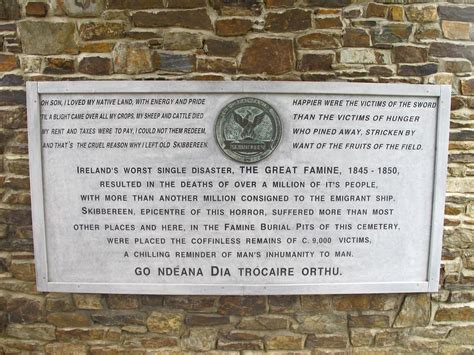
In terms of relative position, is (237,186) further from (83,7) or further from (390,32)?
(83,7)

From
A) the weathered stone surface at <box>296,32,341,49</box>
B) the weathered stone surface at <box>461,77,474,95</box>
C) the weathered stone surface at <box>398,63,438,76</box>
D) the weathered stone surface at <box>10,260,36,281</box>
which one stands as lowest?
the weathered stone surface at <box>10,260,36,281</box>

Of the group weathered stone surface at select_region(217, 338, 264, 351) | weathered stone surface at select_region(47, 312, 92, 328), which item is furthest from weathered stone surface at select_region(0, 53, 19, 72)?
weathered stone surface at select_region(217, 338, 264, 351)

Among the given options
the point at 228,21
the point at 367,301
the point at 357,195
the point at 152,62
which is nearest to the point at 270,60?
the point at 228,21

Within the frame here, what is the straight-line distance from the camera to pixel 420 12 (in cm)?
236

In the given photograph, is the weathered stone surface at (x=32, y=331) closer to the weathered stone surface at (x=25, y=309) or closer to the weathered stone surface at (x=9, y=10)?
the weathered stone surface at (x=25, y=309)

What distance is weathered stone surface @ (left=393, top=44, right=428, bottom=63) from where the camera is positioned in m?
2.37

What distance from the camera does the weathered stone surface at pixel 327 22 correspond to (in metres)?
2.34

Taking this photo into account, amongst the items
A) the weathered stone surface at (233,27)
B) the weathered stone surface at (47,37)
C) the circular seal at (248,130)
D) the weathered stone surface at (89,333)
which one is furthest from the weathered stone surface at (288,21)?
the weathered stone surface at (89,333)

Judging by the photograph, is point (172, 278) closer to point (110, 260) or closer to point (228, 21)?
point (110, 260)

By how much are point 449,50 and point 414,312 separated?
1.83m

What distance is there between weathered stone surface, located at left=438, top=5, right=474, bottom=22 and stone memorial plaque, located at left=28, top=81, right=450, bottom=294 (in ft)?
1.63

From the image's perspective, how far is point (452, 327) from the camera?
2.55 m

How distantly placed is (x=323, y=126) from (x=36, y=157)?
1.94 metres

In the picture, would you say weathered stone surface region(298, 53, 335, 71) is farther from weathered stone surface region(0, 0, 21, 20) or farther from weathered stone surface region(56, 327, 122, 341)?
weathered stone surface region(56, 327, 122, 341)
